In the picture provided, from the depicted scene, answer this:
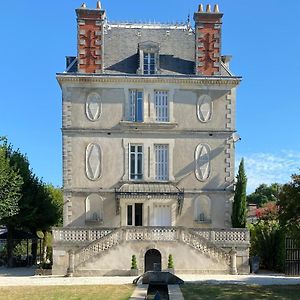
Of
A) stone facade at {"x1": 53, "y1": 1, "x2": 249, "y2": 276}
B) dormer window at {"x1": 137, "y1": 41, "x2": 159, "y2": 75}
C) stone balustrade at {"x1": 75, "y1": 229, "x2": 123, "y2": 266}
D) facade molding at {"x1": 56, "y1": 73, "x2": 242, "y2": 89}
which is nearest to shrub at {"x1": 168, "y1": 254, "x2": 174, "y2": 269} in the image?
stone balustrade at {"x1": 75, "y1": 229, "x2": 123, "y2": 266}

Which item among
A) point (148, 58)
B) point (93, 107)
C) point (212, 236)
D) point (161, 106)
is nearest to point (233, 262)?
point (212, 236)

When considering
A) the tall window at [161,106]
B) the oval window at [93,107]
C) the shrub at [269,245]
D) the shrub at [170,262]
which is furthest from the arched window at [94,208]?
the shrub at [269,245]

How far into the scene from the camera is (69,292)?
2228cm

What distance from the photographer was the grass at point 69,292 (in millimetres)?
20953

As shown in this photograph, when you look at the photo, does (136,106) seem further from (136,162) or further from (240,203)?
(240,203)

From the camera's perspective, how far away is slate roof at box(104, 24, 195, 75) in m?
35.6

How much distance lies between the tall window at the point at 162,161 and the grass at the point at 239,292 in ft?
36.4

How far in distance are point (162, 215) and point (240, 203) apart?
4894 millimetres

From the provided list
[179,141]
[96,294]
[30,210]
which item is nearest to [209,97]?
[179,141]

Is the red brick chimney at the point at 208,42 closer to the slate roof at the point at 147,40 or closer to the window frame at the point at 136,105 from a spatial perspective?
the slate roof at the point at 147,40

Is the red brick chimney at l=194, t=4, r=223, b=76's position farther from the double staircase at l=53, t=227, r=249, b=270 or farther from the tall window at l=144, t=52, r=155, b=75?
the double staircase at l=53, t=227, r=249, b=270

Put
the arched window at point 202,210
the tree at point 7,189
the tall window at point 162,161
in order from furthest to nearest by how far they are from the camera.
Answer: the tall window at point 162,161 → the arched window at point 202,210 → the tree at point 7,189

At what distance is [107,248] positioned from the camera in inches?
1193

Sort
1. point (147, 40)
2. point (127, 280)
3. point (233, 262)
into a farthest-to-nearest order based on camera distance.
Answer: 1. point (147, 40)
2. point (233, 262)
3. point (127, 280)
